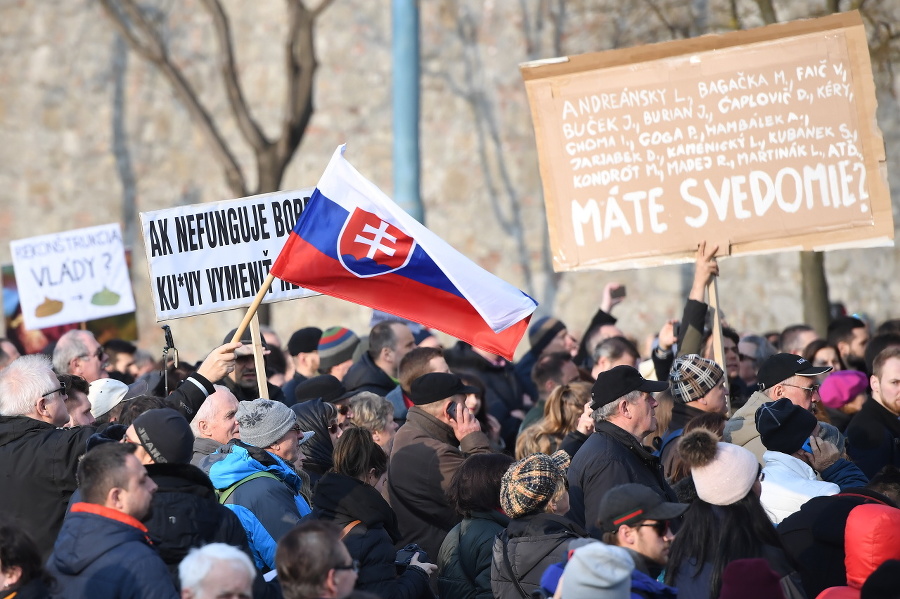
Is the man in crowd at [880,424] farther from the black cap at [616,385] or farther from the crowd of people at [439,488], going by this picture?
the black cap at [616,385]

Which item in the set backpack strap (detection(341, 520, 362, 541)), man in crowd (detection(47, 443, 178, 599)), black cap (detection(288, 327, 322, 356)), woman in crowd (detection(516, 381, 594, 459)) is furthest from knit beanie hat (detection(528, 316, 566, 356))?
man in crowd (detection(47, 443, 178, 599))

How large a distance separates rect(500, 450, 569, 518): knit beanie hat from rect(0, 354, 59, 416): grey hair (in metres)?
2.09

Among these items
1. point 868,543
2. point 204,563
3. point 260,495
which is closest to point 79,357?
point 260,495

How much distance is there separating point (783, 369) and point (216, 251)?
3135 mm

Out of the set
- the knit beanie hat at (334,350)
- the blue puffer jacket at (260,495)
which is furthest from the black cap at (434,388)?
the knit beanie hat at (334,350)

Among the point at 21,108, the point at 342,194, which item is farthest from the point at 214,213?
the point at 21,108

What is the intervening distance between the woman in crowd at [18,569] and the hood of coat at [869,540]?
2.75 metres

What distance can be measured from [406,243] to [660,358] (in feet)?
7.19

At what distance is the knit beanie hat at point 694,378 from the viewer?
6.33m

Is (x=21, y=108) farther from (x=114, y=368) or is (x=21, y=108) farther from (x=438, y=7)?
(x=114, y=368)

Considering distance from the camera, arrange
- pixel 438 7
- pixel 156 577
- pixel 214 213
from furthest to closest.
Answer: pixel 438 7 < pixel 214 213 < pixel 156 577

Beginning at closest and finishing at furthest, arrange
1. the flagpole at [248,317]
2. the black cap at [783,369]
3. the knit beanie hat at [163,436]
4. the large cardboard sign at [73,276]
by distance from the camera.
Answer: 1. the knit beanie hat at [163,436]
2. the flagpole at [248,317]
3. the black cap at [783,369]
4. the large cardboard sign at [73,276]

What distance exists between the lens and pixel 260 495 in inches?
198

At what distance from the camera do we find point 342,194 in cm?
614
